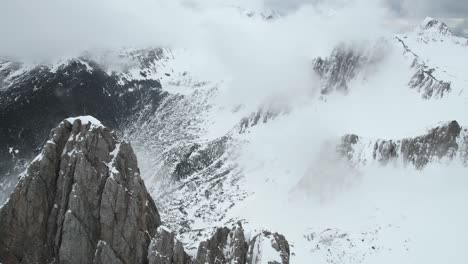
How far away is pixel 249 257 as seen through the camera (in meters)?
67.8

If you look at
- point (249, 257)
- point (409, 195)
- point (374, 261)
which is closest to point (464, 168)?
point (409, 195)

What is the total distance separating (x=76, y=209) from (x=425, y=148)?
14562 cm

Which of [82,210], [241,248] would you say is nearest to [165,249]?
[82,210]

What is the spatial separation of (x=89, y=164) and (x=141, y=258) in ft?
40.7

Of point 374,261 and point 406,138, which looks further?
point 406,138

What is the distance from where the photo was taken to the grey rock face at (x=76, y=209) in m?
53.5

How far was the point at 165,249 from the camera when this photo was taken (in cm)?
5762

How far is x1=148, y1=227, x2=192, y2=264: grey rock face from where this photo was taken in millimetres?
56594

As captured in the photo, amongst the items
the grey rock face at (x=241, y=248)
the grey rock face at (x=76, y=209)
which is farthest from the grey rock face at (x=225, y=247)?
the grey rock face at (x=76, y=209)

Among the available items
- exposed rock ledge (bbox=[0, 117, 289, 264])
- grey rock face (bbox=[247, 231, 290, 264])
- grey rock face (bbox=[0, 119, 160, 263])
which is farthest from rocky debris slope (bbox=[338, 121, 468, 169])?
grey rock face (bbox=[0, 119, 160, 263])

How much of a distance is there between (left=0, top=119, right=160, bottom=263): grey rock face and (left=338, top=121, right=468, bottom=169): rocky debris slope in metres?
136

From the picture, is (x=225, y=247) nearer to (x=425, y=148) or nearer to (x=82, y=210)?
(x=82, y=210)

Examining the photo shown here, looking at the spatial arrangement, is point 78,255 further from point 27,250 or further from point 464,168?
point 464,168

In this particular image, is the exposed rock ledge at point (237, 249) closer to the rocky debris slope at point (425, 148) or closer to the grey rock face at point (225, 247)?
the grey rock face at point (225, 247)
